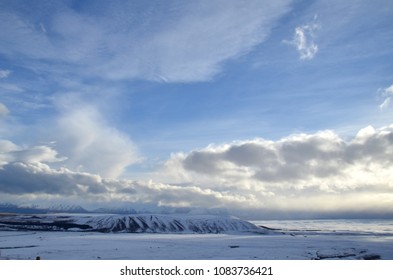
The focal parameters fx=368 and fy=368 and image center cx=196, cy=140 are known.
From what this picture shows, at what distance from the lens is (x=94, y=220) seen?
194m

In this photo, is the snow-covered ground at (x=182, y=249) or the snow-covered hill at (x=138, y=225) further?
the snow-covered hill at (x=138, y=225)

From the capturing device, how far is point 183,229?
17850 centimetres

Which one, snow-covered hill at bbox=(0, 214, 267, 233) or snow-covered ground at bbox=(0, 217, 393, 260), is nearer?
snow-covered ground at bbox=(0, 217, 393, 260)

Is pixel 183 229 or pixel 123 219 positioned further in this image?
pixel 123 219

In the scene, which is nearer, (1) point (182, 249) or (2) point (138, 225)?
(1) point (182, 249)

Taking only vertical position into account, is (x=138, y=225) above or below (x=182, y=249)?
below
